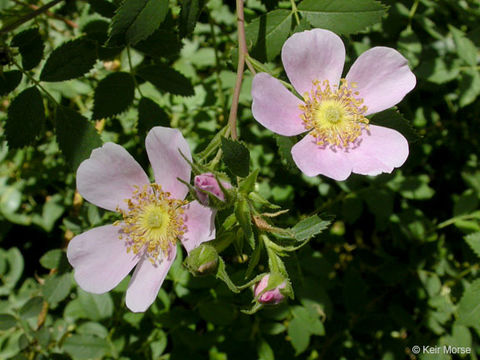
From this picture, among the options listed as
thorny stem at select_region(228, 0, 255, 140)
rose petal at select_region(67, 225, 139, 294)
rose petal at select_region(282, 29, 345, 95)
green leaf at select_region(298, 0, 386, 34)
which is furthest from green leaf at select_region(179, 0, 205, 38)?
rose petal at select_region(67, 225, 139, 294)

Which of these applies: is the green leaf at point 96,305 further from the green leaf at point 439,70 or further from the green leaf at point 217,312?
the green leaf at point 439,70

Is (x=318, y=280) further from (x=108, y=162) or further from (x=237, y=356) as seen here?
(x=108, y=162)

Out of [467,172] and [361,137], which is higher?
[361,137]

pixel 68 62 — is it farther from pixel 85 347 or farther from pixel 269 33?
pixel 85 347

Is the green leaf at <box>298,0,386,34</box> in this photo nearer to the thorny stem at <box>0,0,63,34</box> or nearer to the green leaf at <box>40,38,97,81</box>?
the green leaf at <box>40,38,97,81</box>

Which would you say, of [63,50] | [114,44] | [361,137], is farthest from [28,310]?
[361,137]

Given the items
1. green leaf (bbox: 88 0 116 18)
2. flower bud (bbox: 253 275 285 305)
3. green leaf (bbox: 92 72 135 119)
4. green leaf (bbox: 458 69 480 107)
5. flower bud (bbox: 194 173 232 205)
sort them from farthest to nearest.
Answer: green leaf (bbox: 458 69 480 107), green leaf (bbox: 88 0 116 18), green leaf (bbox: 92 72 135 119), flower bud (bbox: 253 275 285 305), flower bud (bbox: 194 173 232 205)

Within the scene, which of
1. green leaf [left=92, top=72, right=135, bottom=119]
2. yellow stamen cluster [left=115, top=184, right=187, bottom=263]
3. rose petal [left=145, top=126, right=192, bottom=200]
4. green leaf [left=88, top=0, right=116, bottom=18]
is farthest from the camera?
green leaf [left=88, top=0, right=116, bottom=18]
